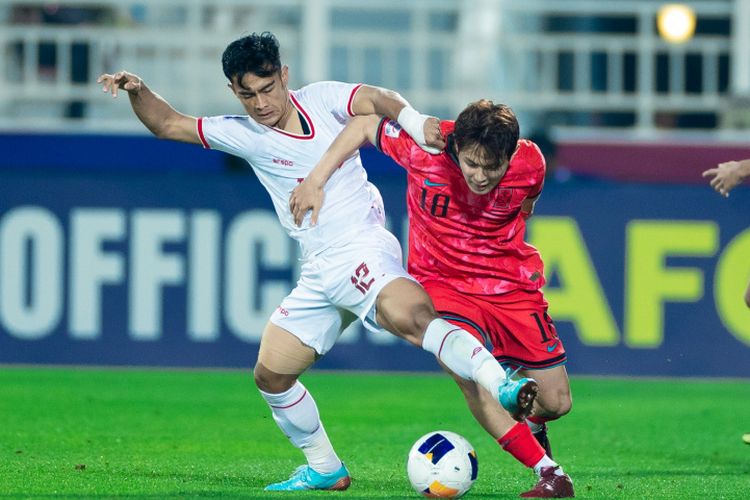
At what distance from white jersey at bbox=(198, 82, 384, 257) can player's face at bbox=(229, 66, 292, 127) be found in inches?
4.0

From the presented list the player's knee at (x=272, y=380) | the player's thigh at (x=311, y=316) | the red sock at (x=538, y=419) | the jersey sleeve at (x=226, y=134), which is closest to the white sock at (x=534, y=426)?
the red sock at (x=538, y=419)

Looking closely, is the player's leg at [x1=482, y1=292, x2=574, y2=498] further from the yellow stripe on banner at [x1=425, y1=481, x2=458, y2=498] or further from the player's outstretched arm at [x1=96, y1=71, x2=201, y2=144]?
the player's outstretched arm at [x1=96, y1=71, x2=201, y2=144]

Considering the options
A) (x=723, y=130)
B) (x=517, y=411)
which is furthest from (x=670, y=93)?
(x=517, y=411)

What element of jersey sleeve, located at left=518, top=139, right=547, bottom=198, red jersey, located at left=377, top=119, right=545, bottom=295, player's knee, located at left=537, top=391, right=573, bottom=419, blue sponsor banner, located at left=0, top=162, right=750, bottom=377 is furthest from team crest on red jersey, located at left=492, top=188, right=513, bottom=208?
blue sponsor banner, located at left=0, top=162, right=750, bottom=377

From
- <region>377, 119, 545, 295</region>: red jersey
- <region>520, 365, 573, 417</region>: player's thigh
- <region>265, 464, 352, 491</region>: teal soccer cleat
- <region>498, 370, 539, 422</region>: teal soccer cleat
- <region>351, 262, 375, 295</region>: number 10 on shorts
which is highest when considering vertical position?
<region>377, 119, 545, 295</region>: red jersey

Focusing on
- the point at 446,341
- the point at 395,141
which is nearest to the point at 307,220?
the point at 395,141

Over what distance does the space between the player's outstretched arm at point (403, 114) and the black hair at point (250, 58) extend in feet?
1.46

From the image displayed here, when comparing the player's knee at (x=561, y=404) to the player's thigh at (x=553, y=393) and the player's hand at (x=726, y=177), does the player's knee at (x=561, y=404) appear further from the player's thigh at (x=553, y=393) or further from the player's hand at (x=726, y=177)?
the player's hand at (x=726, y=177)

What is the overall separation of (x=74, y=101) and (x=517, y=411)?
9773 mm

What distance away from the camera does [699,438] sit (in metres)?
9.06

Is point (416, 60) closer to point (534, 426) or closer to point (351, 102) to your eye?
point (351, 102)

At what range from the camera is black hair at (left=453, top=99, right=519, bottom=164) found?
6.22m

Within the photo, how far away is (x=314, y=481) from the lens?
676cm

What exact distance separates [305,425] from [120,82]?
1715mm
